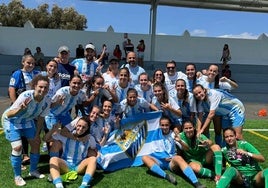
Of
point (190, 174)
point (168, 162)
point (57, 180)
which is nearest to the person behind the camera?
point (57, 180)

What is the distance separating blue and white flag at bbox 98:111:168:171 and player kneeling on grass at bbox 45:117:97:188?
1.22 feet

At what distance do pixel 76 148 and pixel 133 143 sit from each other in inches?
43.4

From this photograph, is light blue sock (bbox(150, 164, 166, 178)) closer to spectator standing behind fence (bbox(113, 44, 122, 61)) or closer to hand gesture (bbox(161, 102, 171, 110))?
hand gesture (bbox(161, 102, 171, 110))

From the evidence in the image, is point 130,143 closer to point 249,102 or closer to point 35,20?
point 249,102

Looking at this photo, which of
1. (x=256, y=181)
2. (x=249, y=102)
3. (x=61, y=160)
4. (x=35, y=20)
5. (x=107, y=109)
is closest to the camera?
(x=256, y=181)

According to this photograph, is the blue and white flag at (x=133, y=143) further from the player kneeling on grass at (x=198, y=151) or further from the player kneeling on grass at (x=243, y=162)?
the player kneeling on grass at (x=243, y=162)

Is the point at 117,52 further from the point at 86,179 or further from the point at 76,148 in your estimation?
the point at 86,179

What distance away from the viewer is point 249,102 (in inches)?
707

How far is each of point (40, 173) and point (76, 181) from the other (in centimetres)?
69

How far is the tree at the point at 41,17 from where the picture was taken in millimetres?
49281

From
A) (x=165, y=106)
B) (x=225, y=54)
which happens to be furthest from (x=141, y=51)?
(x=165, y=106)

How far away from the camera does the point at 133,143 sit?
6012mm

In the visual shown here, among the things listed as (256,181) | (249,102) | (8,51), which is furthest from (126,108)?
(8,51)

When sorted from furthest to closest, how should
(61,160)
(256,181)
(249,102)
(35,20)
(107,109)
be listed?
1. (35,20)
2. (249,102)
3. (107,109)
4. (61,160)
5. (256,181)
